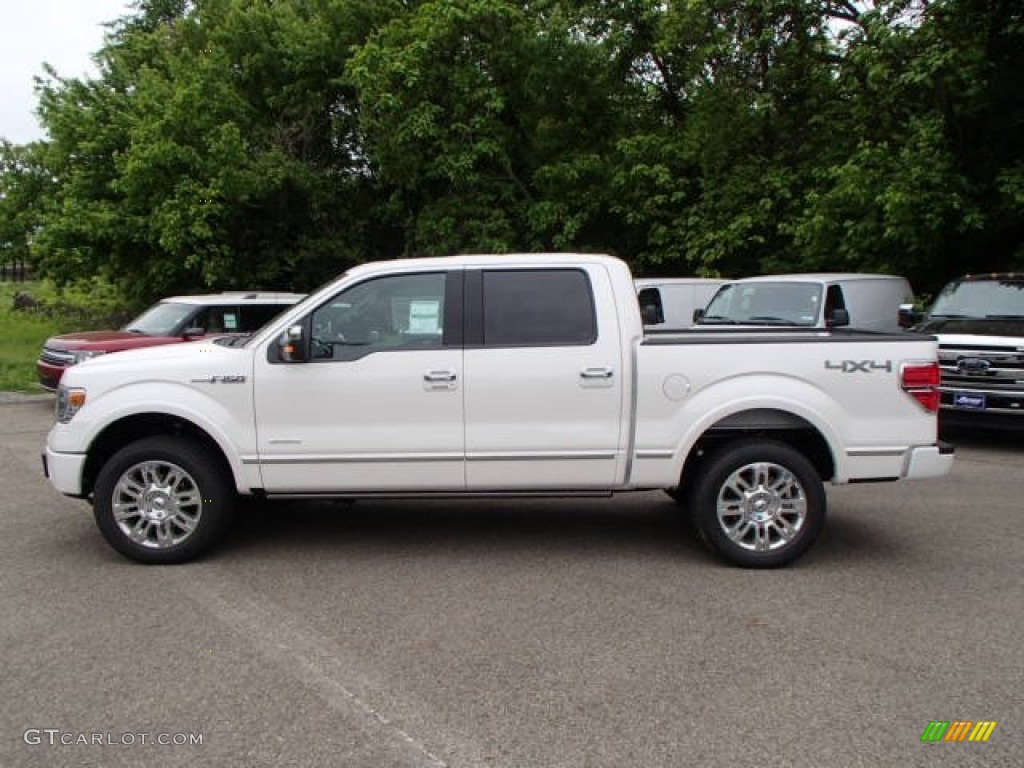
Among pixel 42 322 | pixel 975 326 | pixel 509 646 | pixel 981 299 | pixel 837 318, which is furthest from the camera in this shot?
pixel 42 322

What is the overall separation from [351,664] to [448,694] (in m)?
0.56

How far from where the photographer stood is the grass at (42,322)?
1816 centimetres

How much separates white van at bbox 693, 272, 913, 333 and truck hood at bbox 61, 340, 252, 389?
7.74 m

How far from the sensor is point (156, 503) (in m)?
5.67

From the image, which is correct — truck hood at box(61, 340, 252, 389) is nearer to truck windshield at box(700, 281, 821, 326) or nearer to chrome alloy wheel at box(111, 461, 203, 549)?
chrome alloy wheel at box(111, 461, 203, 549)

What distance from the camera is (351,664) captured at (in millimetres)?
4164

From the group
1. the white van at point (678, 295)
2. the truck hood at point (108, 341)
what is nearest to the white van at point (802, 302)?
the white van at point (678, 295)

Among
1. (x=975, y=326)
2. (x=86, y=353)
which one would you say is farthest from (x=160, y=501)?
(x=975, y=326)

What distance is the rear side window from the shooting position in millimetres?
5680

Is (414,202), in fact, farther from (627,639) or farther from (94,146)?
(627,639)

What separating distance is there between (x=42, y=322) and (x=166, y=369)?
28.5 meters

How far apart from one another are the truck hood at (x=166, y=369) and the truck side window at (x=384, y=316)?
1.70 feet

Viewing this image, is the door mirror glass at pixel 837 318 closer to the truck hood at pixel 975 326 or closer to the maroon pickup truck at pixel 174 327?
the truck hood at pixel 975 326

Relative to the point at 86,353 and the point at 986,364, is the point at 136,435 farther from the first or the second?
the point at 986,364
